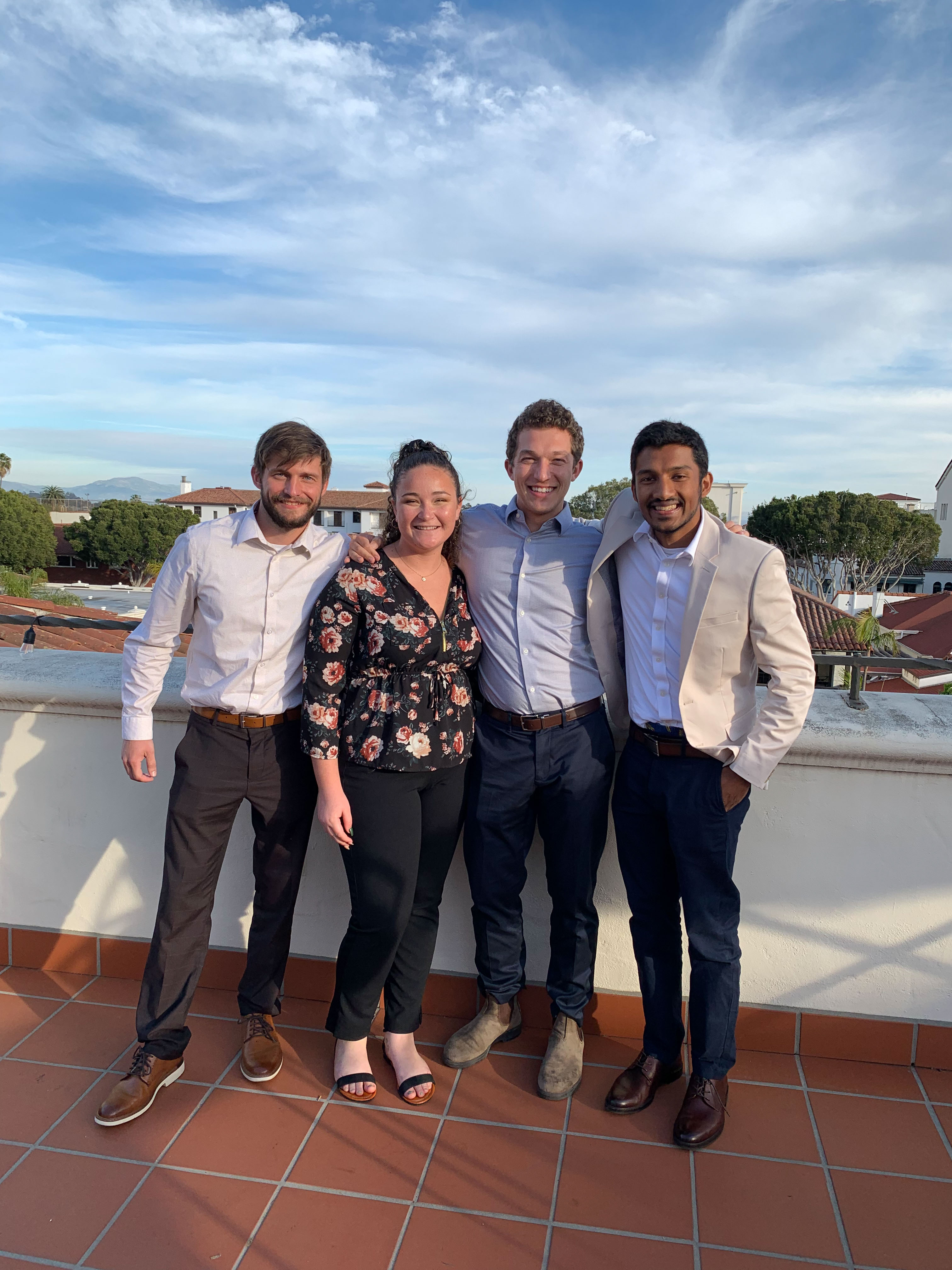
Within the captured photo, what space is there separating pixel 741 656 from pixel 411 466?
32.2 inches

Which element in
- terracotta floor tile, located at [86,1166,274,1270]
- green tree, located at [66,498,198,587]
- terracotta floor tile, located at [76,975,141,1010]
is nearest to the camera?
terracotta floor tile, located at [86,1166,274,1270]

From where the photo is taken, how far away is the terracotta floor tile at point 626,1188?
163 cm

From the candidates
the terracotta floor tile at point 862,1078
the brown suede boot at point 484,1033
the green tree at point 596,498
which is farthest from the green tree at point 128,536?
the terracotta floor tile at point 862,1078

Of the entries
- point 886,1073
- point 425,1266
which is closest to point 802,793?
point 886,1073

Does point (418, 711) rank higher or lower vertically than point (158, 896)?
higher

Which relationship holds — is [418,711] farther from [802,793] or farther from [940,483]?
[940,483]

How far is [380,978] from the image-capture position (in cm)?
200

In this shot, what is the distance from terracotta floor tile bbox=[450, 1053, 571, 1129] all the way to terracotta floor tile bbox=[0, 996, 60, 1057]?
112cm

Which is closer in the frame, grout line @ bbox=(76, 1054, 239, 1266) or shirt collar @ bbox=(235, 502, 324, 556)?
grout line @ bbox=(76, 1054, 239, 1266)

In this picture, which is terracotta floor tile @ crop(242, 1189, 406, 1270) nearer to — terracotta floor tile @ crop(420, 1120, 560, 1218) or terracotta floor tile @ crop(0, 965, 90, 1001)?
terracotta floor tile @ crop(420, 1120, 560, 1218)

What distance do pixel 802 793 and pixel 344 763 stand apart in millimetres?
1097

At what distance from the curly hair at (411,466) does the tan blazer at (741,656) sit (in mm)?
562

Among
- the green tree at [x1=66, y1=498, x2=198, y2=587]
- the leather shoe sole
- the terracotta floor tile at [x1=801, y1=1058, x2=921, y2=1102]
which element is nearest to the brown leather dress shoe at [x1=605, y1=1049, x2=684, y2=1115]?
the terracotta floor tile at [x1=801, y1=1058, x2=921, y2=1102]

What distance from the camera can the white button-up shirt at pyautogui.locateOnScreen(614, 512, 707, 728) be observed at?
6.07 ft
